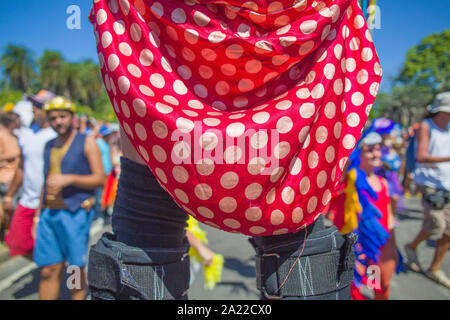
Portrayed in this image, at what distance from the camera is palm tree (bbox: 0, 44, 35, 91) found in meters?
42.6

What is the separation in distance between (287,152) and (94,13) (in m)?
0.67

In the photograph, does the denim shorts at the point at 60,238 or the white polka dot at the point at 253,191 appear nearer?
the white polka dot at the point at 253,191

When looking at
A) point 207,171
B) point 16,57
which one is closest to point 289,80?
point 207,171

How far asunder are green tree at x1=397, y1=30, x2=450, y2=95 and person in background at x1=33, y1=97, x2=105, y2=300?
28.7 meters

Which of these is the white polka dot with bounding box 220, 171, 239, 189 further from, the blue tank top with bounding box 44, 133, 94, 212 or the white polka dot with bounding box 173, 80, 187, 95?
the blue tank top with bounding box 44, 133, 94, 212

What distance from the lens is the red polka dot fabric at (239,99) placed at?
2.60 ft

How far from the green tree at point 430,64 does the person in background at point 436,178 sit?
26.1 meters

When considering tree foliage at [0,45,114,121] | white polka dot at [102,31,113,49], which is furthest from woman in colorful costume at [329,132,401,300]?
tree foliage at [0,45,114,121]

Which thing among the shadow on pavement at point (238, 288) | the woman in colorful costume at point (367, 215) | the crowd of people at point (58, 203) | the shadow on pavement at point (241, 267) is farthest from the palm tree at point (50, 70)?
the woman in colorful costume at point (367, 215)

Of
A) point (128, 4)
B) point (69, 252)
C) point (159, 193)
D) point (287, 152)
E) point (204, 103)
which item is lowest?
point (69, 252)

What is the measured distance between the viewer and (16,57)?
4275cm

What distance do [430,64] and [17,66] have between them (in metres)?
47.9

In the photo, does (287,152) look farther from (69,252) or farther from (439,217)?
(439,217)

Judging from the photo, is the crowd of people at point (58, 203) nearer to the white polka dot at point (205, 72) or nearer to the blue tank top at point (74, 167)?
the blue tank top at point (74, 167)
